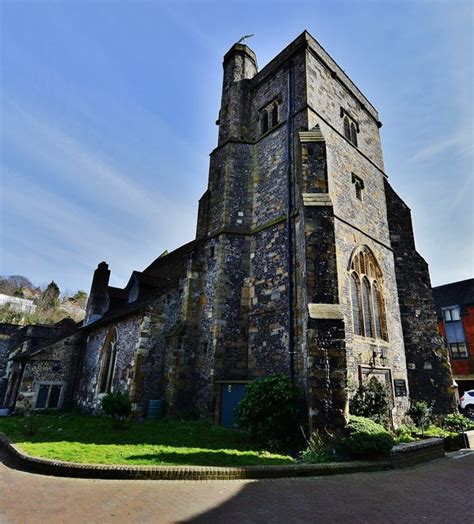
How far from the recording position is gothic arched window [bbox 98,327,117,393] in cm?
1738

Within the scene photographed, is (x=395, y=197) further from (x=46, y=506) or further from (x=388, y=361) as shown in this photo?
(x=46, y=506)

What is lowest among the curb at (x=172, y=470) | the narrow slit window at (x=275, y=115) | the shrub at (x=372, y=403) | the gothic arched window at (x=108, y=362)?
the curb at (x=172, y=470)

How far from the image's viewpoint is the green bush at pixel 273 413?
983 centimetres

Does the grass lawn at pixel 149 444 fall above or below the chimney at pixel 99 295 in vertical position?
below

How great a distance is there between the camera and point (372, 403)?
1132 cm

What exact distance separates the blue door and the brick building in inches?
1036

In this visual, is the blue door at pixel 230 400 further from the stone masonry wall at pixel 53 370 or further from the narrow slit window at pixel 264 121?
the narrow slit window at pixel 264 121

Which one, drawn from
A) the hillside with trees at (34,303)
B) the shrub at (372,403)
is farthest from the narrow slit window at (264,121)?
the hillside with trees at (34,303)

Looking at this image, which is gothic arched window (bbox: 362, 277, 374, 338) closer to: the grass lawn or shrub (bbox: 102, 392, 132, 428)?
the grass lawn

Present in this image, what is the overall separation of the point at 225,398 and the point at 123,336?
6.93m

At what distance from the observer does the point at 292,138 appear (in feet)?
51.4

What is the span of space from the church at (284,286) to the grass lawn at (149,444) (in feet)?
4.88

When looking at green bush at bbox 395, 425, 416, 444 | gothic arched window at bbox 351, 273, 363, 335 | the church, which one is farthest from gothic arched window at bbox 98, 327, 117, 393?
green bush at bbox 395, 425, 416, 444

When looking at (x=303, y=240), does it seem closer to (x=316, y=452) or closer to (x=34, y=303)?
(x=316, y=452)
